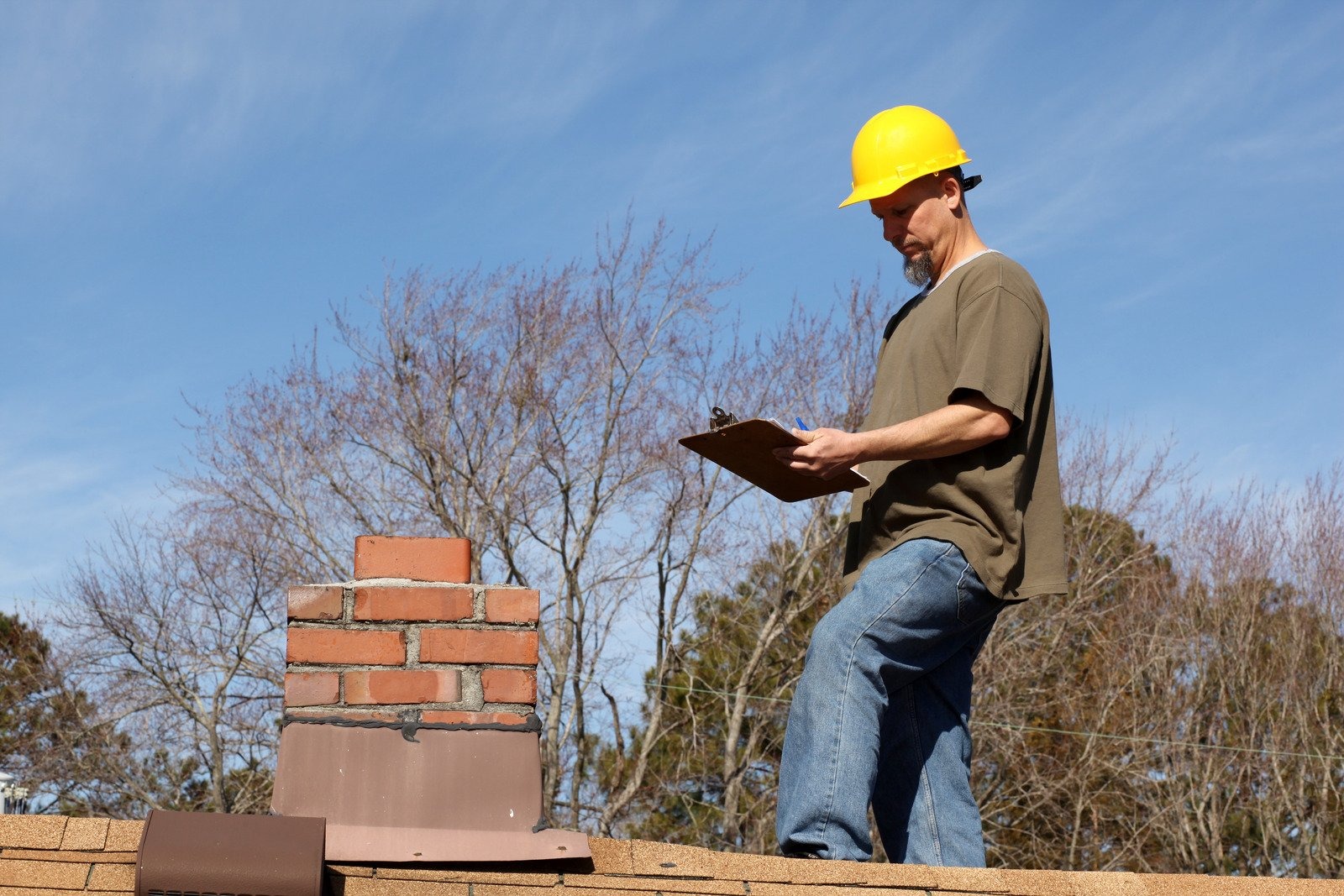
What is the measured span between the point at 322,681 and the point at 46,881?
60cm

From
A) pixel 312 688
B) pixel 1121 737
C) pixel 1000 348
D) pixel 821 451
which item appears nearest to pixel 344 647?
pixel 312 688

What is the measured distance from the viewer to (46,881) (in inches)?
84.2

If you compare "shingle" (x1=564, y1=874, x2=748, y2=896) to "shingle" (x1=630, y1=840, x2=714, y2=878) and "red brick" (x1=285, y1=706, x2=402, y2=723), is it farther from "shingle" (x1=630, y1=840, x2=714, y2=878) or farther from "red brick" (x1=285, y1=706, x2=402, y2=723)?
"red brick" (x1=285, y1=706, x2=402, y2=723)

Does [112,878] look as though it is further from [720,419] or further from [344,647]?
[720,419]

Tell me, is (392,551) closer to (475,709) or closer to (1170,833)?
(475,709)

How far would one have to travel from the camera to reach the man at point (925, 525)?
2557 mm

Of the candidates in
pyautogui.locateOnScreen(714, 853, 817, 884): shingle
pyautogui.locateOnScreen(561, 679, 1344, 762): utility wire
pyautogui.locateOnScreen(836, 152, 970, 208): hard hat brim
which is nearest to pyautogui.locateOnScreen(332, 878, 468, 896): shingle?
pyautogui.locateOnScreen(714, 853, 817, 884): shingle

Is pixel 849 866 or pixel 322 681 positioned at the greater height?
pixel 322 681

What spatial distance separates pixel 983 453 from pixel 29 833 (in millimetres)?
1863

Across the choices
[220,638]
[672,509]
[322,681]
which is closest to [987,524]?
[322,681]

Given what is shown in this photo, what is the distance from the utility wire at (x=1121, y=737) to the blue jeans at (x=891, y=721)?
14.0 metres

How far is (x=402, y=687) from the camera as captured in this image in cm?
256

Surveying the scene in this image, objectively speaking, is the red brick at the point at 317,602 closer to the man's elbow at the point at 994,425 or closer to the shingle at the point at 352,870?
the shingle at the point at 352,870

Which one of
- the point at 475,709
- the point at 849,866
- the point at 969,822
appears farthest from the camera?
the point at 969,822
